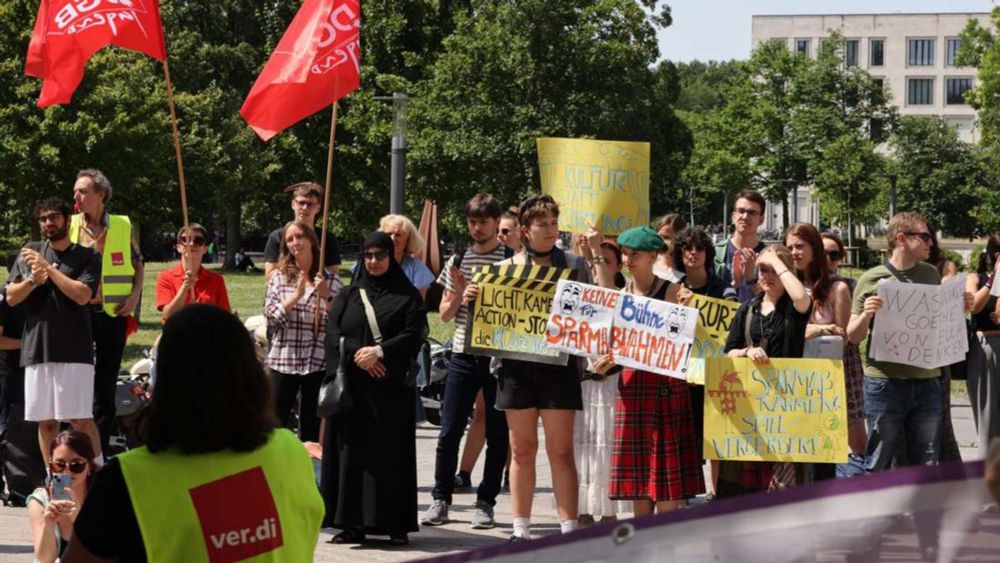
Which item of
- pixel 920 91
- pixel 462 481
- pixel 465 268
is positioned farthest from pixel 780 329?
pixel 920 91

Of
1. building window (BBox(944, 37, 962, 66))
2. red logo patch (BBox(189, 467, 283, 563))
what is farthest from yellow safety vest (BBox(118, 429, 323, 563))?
building window (BBox(944, 37, 962, 66))

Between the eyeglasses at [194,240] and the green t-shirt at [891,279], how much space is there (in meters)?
3.77

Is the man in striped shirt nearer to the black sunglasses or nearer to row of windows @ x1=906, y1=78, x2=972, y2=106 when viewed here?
the black sunglasses

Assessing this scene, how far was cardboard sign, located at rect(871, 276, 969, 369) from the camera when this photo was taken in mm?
8672

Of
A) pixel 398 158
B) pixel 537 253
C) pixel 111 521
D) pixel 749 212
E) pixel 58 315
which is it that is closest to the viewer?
pixel 111 521

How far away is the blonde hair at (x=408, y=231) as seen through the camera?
9539mm

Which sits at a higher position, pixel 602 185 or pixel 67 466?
pixel 602 185

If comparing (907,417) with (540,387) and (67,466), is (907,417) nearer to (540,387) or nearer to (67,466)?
(540,387)

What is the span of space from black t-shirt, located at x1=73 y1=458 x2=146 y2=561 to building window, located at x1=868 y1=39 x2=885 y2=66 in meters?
134

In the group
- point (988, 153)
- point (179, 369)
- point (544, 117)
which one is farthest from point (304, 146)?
point (179, 369)

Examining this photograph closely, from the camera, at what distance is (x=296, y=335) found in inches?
372

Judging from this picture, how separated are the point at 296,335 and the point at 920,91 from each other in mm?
131843

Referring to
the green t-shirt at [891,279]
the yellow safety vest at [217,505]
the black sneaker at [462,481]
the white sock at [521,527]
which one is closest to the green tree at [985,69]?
the black sneaker at [462,481]

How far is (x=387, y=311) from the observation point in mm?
8820
